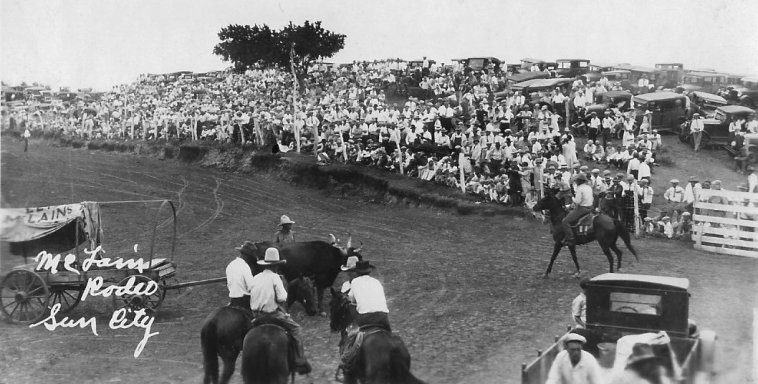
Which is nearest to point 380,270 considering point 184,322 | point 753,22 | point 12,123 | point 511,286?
point 511,286

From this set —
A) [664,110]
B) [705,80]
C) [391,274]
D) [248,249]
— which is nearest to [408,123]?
[664,110]

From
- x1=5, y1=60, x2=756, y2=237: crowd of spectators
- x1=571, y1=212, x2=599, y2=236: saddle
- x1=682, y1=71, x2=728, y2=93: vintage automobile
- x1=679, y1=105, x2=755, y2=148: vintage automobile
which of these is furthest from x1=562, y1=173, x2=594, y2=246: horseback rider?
x1=679, y1=105, x2=755, y2=148: vintage automobile

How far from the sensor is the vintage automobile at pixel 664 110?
985 inches

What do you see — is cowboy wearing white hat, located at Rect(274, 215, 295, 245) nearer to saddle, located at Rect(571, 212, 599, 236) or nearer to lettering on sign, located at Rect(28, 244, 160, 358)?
lettering on sign, located at Rect(28, 244, 160, 358)

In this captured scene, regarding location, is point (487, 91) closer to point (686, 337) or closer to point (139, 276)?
point (139, 276)

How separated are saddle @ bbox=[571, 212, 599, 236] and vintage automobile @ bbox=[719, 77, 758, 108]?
6.32 metres

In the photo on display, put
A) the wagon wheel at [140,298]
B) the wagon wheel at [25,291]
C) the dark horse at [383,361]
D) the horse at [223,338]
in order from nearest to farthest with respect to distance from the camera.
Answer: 1. the dark horse at [383,361]
2. the horse at [223,338]
3. the wagon wheel at [25,291]
4. the wagon wheel at [140,298]

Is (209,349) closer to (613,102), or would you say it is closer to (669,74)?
(613,102)

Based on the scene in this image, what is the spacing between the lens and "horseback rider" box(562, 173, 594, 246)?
15.5m

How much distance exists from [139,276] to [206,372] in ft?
11.7

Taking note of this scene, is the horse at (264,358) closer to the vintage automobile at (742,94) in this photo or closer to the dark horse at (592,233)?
the dark horse at (592,233)

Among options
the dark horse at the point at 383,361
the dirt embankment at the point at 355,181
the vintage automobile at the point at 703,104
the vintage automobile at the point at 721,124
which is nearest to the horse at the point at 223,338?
the dark horse at the point at 383,361

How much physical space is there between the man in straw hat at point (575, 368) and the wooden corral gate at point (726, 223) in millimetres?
10051

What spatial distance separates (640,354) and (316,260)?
677 cm
